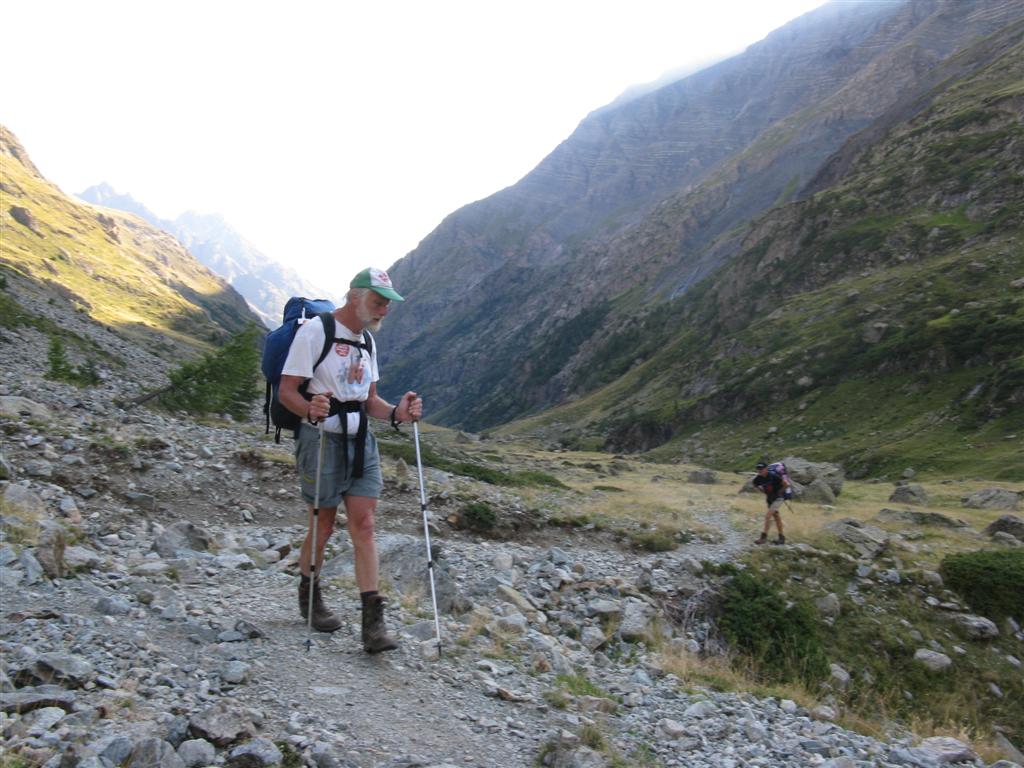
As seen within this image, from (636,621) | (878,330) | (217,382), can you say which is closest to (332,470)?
(636,621)

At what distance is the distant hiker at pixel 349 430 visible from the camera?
22.0 ft

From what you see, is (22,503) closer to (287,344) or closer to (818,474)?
(287,344)

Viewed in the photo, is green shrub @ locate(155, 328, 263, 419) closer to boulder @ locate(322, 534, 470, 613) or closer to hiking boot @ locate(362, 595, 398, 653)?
boulder @ locate(322, 534, 470, 613)

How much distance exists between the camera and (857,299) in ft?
260

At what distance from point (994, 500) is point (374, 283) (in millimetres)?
33577

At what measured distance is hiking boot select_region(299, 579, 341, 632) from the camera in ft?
24.0

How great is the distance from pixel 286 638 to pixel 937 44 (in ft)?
769

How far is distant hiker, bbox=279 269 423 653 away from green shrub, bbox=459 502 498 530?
9813 mm

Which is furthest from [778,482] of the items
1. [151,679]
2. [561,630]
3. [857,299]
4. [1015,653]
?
[857,299]

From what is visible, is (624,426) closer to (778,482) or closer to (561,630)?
(778,482)

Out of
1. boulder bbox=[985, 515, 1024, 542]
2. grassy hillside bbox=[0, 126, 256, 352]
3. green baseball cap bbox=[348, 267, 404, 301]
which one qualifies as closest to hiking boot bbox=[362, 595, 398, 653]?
green baseball cap bbox=[348, 267, 404, 301]

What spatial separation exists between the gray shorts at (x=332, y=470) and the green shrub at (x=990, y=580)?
16367 mm

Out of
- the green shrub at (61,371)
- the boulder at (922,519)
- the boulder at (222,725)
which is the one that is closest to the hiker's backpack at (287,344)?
the boulder at (222,725)

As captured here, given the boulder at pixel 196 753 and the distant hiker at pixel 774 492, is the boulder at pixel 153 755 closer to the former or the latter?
the boulder at pixel 196 753
